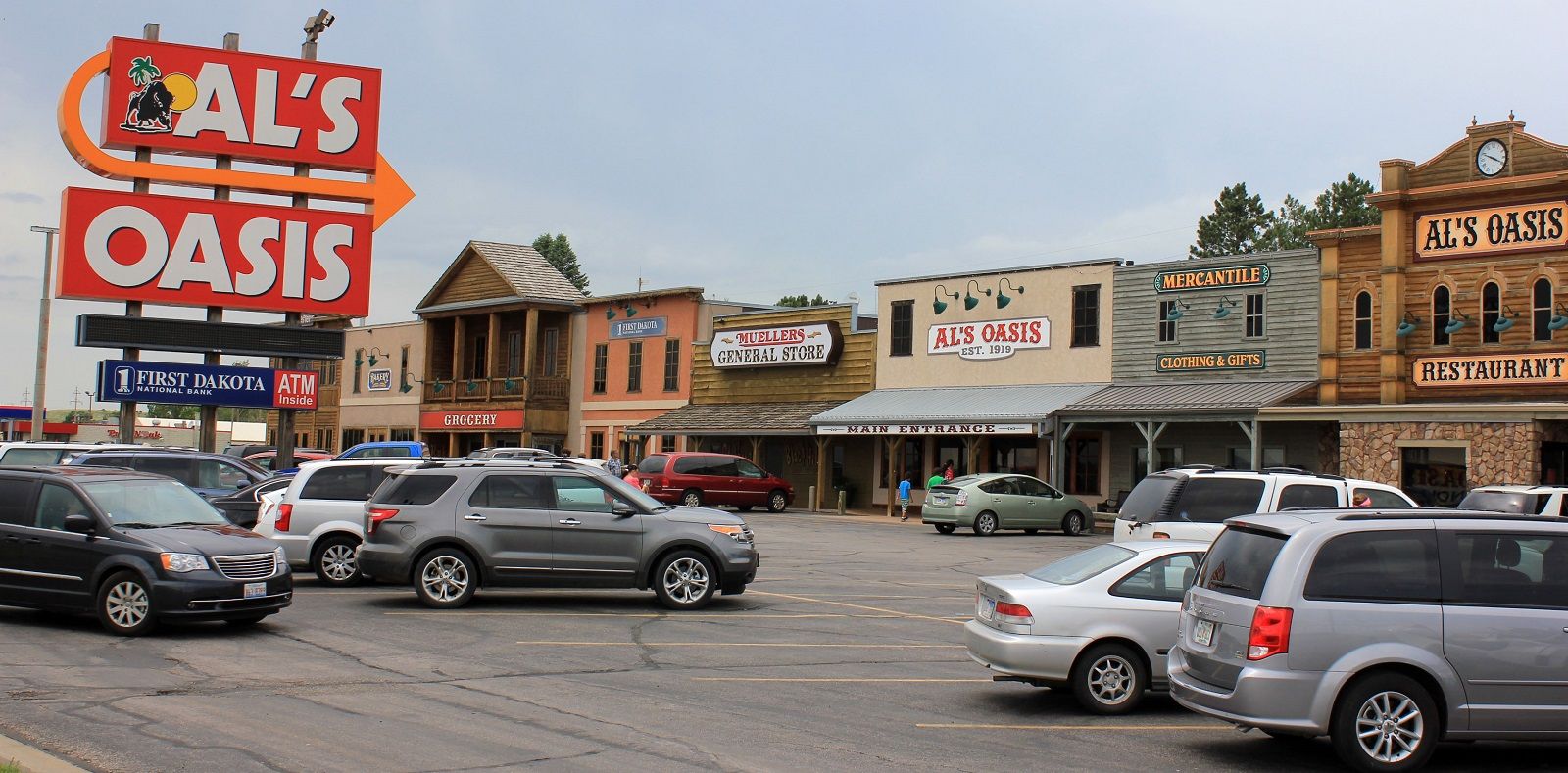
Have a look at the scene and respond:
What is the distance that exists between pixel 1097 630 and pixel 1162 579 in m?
0.74

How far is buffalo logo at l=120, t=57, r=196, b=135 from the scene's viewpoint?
32.8m

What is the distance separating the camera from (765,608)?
665 inches

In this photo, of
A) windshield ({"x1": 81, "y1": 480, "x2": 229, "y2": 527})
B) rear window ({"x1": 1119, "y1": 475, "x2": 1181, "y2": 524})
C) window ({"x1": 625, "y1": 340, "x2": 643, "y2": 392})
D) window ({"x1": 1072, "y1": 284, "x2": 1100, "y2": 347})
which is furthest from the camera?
window ({"x1": 625, "y1": 340, "x2": 643, "y2": 392})

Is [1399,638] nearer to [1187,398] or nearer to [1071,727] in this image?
[1071,727]

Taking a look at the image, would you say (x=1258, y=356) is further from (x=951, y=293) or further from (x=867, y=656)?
(x=867, y=656)

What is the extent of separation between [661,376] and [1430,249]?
88.0 feet

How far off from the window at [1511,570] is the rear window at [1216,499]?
24.8 ft

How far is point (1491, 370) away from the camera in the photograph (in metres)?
29.9

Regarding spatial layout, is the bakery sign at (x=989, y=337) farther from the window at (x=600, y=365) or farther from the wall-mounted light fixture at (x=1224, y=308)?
the window at (x=600, y=365)

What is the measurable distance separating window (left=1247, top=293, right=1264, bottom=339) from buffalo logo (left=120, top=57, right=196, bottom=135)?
83.6ft

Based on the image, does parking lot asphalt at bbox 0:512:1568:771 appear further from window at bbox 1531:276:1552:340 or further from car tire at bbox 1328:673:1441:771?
window at bbox 1531:276:1552:340

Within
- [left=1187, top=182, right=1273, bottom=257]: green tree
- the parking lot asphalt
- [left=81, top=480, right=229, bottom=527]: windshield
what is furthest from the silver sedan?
[left=1187, top=182, right=1273, bottom=257]: green tree

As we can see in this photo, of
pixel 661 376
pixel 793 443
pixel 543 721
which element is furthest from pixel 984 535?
pixel 543 721

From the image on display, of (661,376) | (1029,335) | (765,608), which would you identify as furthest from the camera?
(661,376)
